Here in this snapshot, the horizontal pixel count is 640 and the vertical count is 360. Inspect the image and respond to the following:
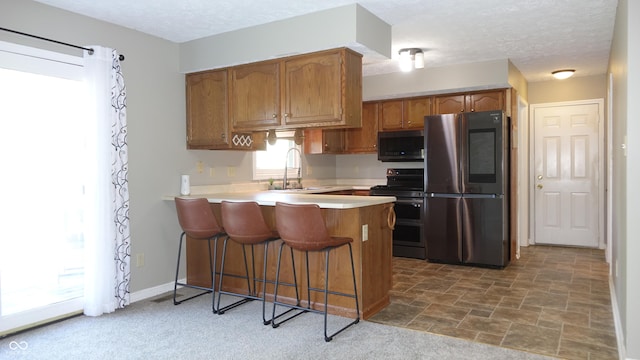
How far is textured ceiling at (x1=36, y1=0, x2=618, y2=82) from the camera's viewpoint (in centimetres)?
353

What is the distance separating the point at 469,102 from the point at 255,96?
2995 millimetres

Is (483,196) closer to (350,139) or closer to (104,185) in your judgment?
(350,139)

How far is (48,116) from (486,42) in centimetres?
409

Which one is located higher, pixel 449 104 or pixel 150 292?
pixel 449 104

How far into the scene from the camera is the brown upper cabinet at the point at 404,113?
6.19 meters

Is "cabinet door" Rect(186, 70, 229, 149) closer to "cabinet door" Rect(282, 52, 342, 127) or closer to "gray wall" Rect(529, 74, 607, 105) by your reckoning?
"cabinet door" Rect(282, 52, 342, 127)

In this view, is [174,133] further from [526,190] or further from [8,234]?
[526,190]

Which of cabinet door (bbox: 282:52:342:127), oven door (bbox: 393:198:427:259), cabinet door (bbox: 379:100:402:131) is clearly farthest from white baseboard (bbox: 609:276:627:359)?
cabinet door (bbox: 379:100:402:131)

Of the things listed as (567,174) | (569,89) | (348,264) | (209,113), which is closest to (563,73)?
(569,89)

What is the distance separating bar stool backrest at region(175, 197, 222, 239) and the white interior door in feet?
16.8

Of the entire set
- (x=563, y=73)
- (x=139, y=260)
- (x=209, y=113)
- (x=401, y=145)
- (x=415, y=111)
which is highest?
(x=563, y=73)

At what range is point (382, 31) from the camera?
3.96m

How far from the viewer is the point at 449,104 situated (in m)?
5.98

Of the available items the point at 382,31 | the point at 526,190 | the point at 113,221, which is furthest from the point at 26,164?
the point at 526,190
